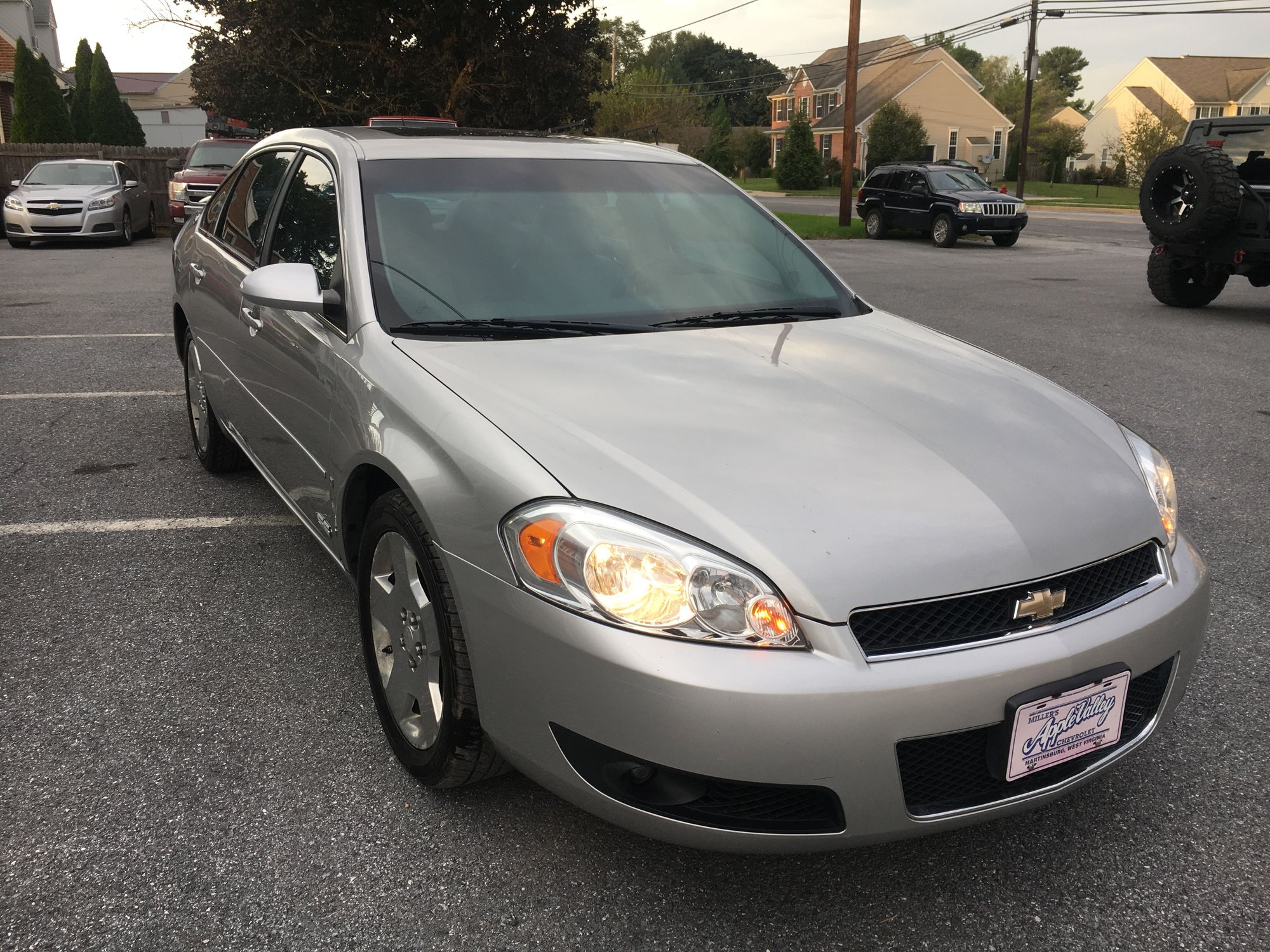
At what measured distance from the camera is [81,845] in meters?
2.35

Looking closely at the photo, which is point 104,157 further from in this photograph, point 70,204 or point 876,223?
point 876,223

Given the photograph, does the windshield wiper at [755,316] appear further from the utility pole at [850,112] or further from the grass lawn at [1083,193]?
the grass lawn at [1083,193]

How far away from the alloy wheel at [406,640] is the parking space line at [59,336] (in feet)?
24.5

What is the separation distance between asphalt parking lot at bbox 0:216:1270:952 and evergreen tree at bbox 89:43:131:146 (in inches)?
1897

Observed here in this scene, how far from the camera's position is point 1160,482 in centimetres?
257

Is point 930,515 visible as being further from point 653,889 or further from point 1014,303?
point 1014,303

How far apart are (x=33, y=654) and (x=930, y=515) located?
9.07 feet

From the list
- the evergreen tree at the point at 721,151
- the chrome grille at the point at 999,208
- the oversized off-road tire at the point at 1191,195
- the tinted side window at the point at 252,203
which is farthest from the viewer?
the evergreen tree at the point at 721,151

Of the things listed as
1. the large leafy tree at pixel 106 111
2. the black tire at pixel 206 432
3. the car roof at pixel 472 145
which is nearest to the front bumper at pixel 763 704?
the car roof at pixel 472 145

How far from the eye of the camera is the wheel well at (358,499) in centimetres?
265

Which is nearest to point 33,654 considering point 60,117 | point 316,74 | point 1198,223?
point 1198,223

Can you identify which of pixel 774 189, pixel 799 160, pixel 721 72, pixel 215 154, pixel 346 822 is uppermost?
pixel 721 72

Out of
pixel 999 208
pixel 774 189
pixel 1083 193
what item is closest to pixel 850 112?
pixel 999 208

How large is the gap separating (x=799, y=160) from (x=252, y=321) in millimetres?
49695
